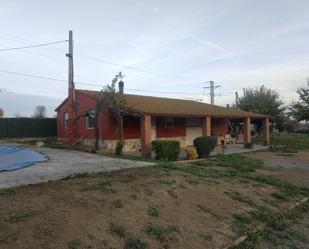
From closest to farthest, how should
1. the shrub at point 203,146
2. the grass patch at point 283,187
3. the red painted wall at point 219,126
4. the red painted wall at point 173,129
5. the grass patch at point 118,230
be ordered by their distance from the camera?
the grass patch at point 118,230 < the grass patch at point 283,187 < the shrub at point 203,146 < the red painted wall at point 173,129 < the red painted wall at point 219,126

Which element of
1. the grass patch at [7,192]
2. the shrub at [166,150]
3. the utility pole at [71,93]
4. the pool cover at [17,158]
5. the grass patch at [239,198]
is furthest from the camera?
the utility pole at [71,93]

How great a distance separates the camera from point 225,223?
8492mm

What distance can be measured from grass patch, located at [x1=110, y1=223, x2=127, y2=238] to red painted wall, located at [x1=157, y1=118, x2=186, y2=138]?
20.0 meters

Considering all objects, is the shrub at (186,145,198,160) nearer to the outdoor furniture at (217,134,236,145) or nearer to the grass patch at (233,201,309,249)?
the grass patch at (233,201,309,249)

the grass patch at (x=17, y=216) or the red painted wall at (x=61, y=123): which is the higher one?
the red painted wall at (x=61, y=123)

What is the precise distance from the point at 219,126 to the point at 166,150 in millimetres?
15613

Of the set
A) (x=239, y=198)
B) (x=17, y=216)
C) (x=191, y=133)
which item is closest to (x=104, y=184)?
(x=17, y=216)

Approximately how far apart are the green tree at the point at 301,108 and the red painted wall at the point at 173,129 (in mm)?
17734

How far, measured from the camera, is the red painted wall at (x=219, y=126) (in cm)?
3284

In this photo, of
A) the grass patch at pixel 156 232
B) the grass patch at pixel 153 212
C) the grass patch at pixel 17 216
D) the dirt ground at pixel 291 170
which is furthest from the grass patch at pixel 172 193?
the dirt ground at pixel 291 170

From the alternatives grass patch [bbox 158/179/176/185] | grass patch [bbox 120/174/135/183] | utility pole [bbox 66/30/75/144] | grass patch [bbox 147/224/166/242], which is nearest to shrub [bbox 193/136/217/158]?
utility pole [bbox 66/30/75/144]

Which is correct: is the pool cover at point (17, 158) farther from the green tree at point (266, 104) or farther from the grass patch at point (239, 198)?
the green tree at point (266, 104)

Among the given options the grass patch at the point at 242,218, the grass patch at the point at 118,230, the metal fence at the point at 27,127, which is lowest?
the grass patch at the point at 242,218

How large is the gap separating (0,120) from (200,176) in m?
21.1
